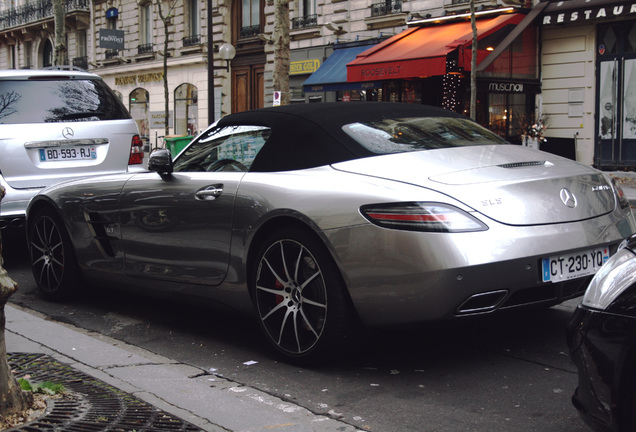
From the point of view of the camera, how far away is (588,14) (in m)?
17.9

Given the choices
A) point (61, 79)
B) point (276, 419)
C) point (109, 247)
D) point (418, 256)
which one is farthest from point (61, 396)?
point (61, 79)

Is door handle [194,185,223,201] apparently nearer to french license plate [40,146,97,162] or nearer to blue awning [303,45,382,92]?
french license plate [40,146,97,162]

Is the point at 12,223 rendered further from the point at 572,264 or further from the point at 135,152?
the point at 572,264

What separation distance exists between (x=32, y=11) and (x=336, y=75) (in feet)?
90.8

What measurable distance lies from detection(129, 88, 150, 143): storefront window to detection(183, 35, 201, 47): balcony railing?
4.09 metres

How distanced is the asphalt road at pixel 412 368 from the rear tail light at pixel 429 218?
18.9 inches

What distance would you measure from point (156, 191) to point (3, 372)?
214 centimetres

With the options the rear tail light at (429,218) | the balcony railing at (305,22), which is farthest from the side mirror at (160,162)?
the balcony railing at (305,22)

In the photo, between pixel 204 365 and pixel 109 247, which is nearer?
pixel 204 365

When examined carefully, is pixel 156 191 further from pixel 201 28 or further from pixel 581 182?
pixel 201 28

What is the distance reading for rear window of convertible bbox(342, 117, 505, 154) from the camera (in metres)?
4.33

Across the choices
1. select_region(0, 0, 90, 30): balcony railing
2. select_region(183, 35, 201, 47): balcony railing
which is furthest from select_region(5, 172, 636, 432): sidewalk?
select_region(0, 0, 90, 30): balcony railing

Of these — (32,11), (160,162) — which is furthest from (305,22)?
(32,11)

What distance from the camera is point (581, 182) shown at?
4.08 m
